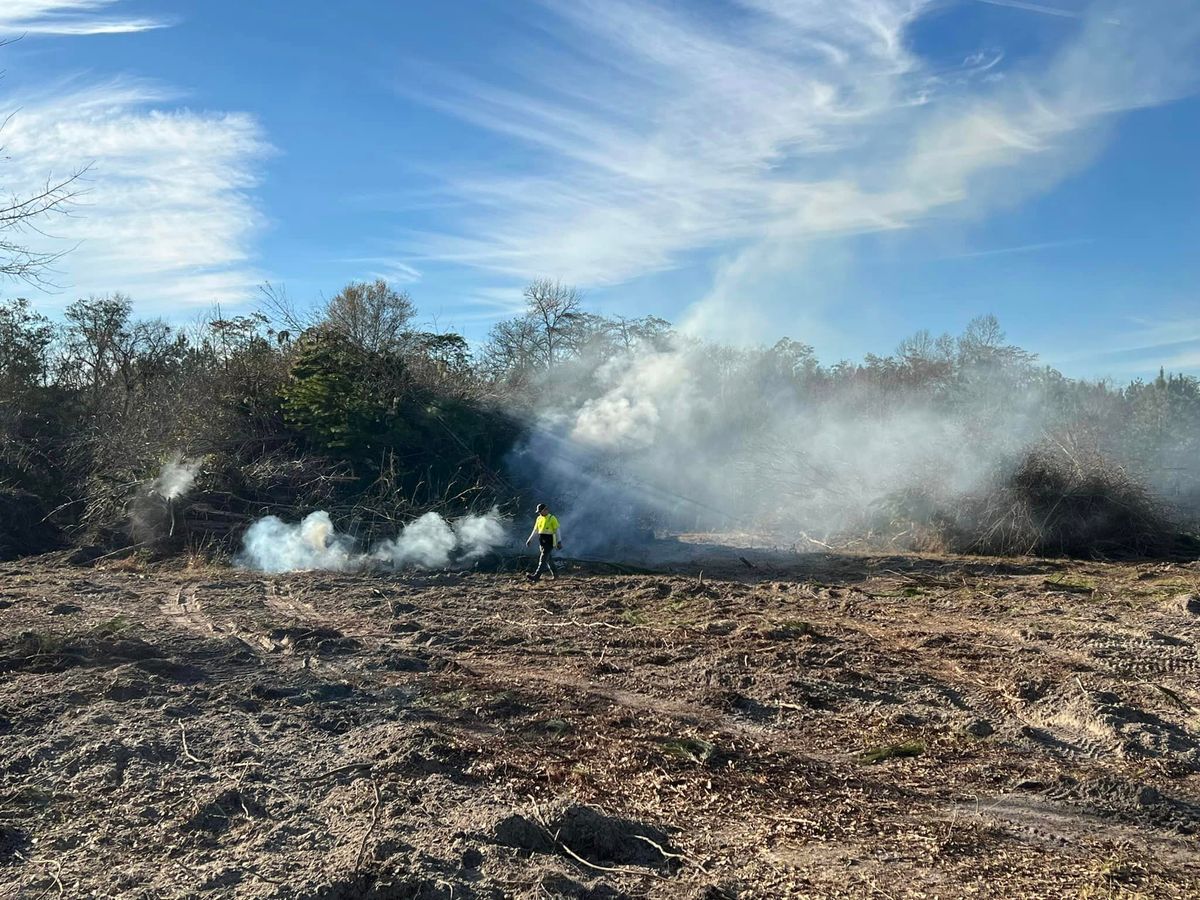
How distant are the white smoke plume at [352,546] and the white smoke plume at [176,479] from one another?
166cm

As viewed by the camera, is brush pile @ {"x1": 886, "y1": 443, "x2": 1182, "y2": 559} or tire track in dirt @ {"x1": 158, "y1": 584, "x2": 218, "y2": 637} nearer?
tire track in dirt @ {"x1": 158, "y1": 584, "x2": 218, "y2": 637}

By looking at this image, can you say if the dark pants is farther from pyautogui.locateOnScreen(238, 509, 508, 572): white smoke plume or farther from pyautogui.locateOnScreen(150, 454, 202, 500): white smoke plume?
pyautogui.locateOnScreen(150, 454, 202, 500): white smoke plume

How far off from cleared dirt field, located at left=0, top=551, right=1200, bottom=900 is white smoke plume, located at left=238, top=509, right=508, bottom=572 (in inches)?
161

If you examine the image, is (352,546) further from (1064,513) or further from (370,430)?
(1064,513)

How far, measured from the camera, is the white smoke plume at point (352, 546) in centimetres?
1577

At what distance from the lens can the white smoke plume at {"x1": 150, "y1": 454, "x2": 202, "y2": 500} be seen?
1692 centimetres

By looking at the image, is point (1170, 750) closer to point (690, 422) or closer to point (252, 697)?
point (252, 697)

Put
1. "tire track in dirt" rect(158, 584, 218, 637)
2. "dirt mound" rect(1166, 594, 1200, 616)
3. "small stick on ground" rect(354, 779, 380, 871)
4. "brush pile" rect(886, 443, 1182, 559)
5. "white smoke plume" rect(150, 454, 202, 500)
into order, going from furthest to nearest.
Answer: "brush pile" rect(886, 443, 1182, 559)
"white smoke plume" rect(150, 454, 202, 500)
"dirt mound" rect(1166, 594, 1200, 616)
"tire track in dirt" rect(158, 584, 218, 637)
"small stick on ground" rect(354, 779, 380, 871)

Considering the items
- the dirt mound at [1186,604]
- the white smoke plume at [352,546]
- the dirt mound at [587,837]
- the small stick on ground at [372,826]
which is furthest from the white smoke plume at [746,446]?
the dirt mound at [587,837]

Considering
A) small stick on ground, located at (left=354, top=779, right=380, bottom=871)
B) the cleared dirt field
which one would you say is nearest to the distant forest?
the cleared dirt field

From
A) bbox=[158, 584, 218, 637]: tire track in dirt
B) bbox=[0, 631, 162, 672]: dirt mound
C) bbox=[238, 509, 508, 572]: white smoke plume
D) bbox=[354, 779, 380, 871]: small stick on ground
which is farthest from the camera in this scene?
bbox=[238, 509, 508, 572]: white smoke plume

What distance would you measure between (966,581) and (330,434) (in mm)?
12553

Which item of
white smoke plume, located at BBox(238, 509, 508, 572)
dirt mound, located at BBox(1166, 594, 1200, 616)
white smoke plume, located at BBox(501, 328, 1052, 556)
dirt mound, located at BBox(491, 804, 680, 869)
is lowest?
dirt mound, located at BBox(491, 804, 680, 869)

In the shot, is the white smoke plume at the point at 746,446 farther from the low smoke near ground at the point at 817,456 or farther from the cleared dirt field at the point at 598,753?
the cleared dirt field at the point at 598,753
